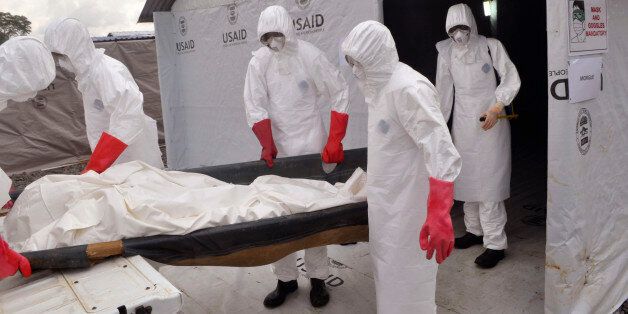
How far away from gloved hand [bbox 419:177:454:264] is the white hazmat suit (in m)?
1.70

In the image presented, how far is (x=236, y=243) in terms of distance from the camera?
194 centimetres

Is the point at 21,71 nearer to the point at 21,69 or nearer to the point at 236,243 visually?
the point at 21,69

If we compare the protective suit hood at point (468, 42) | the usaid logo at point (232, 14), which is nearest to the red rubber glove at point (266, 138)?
the protective suit hood at point (468, 42)

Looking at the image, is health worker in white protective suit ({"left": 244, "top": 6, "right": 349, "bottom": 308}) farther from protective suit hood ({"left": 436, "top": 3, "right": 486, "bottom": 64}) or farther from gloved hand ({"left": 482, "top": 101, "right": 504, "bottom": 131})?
gloved hand ({"left": 482, "top": 101, "right": 504, "bottom": 131})

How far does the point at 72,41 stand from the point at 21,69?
788 millimetres

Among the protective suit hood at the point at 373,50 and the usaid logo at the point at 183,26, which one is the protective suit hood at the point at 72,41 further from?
the usaid logo at the point at 183,26

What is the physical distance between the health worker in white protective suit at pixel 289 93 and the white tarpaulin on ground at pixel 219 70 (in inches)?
26.2

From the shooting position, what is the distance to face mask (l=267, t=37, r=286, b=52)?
9.82 feet

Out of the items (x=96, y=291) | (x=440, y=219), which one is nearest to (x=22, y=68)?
(x=96, y=291)

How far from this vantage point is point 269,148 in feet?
9.75

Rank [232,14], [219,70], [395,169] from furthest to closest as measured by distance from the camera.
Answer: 1. [219,70]
2. [232,14]
3. [395,169]

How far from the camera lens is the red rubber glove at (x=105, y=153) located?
2.68 m

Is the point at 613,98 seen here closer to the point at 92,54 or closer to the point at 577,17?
the point at 577,17

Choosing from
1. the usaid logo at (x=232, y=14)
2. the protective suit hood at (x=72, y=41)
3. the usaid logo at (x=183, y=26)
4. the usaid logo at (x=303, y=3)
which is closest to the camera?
the protective suit hood at (x=72, y=41)
